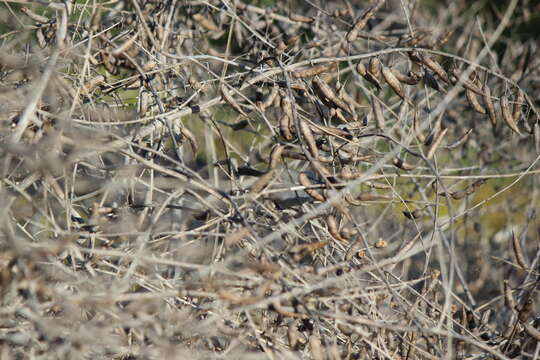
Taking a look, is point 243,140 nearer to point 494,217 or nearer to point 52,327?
point 494,217

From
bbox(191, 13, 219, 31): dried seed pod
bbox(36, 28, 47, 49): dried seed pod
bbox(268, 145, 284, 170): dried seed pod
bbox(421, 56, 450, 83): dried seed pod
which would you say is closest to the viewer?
bbox(268, 145, 284, 170): dried seed pod

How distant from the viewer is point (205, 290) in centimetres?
133

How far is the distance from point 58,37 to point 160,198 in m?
0.77

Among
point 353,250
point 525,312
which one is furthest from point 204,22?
point 525,312

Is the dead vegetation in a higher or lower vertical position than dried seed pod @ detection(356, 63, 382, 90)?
lower

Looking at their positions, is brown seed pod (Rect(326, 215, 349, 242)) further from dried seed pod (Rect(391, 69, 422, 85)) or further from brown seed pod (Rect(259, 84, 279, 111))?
dried seed pod (Rect(391, 69, 422, 85))

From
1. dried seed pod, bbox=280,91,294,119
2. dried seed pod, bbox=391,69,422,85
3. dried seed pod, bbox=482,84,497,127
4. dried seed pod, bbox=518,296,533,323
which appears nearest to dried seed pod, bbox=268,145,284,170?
dried seed pod, bbox=280,91,294,119

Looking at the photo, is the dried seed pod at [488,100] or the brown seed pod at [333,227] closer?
the brown seed pod at [333,227]

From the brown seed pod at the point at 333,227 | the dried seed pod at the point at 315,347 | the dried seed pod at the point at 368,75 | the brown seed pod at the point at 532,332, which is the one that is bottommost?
the brown seed pod at the point at 532,332

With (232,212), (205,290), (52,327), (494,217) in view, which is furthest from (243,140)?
(52,327)

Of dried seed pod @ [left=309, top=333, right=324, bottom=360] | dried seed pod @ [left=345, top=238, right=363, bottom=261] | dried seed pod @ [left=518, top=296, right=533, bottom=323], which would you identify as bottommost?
dried seed pod @ [left=518, top=296, right=533, bottom=323]

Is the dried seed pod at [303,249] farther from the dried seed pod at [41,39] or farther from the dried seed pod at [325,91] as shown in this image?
the dried seed pod at [41,39]

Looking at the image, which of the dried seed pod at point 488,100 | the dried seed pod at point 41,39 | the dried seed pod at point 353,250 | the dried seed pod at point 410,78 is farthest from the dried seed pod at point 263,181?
the dried seed pod at point 41,39

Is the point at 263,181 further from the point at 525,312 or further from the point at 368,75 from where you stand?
the point at 525,312
